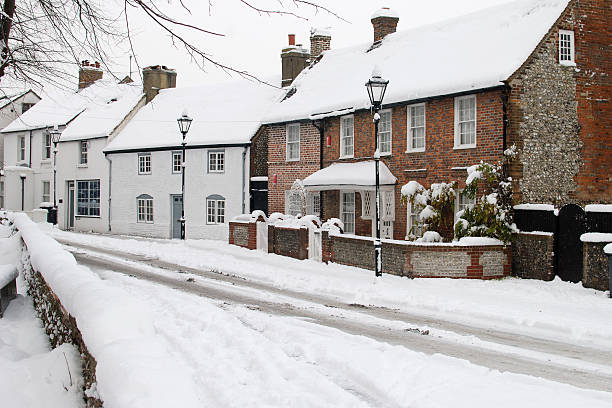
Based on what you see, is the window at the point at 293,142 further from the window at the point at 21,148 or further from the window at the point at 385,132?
the window at the point at 21,148

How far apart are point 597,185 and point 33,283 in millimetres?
17021

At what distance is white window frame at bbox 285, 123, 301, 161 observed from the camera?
27.8 metres

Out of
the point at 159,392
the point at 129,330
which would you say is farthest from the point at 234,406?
the point at 159,392

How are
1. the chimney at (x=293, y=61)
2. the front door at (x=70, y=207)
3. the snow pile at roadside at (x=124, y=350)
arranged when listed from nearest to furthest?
the snow pile at roadside at (x=124, y=350)
the chimney at (x=293, y=61)
the front door at (x=70, y=207)

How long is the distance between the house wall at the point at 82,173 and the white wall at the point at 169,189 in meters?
0.98

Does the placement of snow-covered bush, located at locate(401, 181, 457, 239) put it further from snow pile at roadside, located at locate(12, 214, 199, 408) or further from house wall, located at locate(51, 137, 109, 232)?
house wall, located at locate(51, 137, 109, 232)

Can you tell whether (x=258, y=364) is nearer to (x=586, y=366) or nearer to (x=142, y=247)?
(x=586, y=366)

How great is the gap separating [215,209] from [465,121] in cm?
1615

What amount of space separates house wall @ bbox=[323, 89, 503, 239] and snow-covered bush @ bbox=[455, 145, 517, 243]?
556mm

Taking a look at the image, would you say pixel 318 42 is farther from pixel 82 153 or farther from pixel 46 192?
pixel 46 192

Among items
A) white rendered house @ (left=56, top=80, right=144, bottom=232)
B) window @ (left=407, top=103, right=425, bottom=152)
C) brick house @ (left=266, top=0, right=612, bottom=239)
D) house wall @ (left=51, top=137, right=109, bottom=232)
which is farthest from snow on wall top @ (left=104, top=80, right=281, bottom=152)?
window @ (left=407, top=103, right=425, bottom=152)

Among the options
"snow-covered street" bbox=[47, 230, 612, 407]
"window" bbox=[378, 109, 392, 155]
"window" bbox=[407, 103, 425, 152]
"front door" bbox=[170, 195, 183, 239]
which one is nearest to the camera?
"snow-covered street" bbox=[47, 230, 612, 407]

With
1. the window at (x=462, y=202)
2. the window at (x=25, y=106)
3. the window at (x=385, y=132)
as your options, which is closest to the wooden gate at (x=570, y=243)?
the window at (x=462, y=202)

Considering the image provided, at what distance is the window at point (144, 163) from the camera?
35.8 metres
